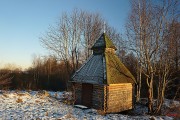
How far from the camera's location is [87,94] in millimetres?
16562

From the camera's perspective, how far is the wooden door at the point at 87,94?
1624 centimetres

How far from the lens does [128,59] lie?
109ft

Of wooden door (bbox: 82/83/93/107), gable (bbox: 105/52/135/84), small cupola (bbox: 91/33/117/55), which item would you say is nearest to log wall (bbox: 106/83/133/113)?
gable (bbox: 105/52/135/84)

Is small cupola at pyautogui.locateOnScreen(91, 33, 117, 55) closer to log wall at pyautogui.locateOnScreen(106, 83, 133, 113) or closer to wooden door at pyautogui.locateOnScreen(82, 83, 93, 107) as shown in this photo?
wooden door at pyautogui.locateOnScreen(82, 83, 93, 107)

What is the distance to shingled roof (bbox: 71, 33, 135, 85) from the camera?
15.5 metres

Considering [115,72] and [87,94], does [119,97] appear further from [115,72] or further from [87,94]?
[87,94]

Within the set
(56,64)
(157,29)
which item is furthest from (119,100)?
(56,64)

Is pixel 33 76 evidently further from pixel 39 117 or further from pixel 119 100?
pixel 39 117

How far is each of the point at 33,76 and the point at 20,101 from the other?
961 inches

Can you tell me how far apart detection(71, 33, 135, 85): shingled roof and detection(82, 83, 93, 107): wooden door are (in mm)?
577

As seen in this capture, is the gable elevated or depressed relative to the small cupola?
depressed

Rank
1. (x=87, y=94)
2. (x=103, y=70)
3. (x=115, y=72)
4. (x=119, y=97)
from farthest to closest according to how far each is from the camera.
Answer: (x=87, y=94) → (x=115, y=72) → (x=119, y=97) → (x=103, y=70)

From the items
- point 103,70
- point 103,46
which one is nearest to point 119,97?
point 103,70

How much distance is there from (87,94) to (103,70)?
2620 millimetres
